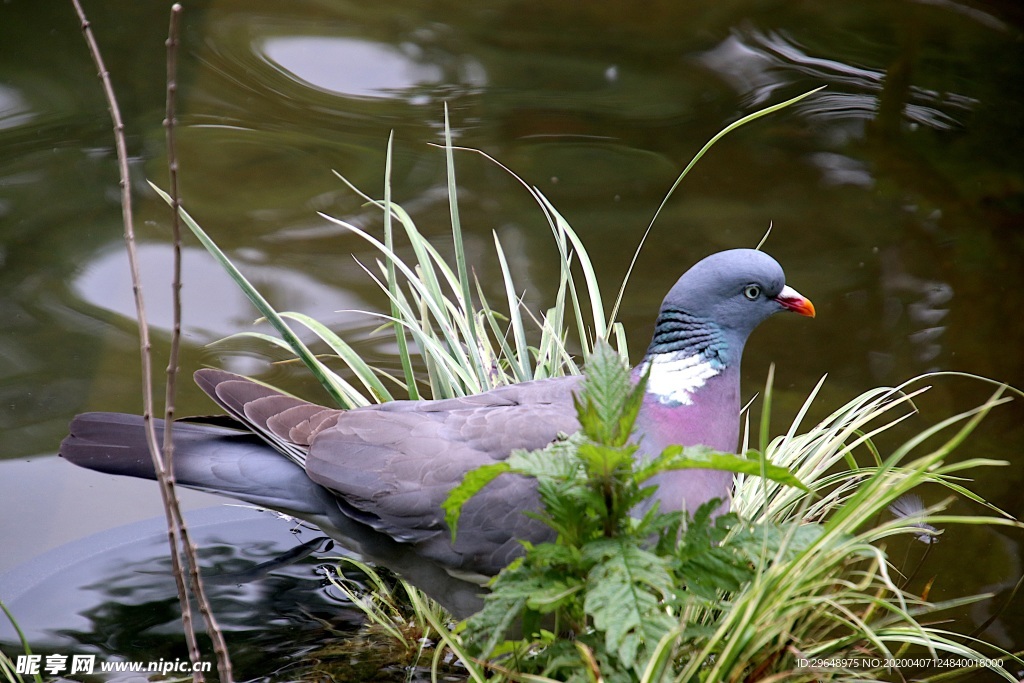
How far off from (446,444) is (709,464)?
29.1 inches

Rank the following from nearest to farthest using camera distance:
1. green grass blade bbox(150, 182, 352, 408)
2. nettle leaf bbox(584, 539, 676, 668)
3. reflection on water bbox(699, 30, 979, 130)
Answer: nettle leaf bbox(584, 539, 676, 668), green grass blade bbox(150, 182, 352, 408), reflection on water bbox(699, 30, 979, 130)

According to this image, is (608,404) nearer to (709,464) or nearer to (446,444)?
(709,464)

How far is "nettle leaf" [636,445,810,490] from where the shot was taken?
4.94ft

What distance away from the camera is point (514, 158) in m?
4.25

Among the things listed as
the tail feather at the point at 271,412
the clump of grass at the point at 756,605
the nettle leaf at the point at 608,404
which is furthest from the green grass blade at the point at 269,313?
the nettle leaf at the point at 608,404

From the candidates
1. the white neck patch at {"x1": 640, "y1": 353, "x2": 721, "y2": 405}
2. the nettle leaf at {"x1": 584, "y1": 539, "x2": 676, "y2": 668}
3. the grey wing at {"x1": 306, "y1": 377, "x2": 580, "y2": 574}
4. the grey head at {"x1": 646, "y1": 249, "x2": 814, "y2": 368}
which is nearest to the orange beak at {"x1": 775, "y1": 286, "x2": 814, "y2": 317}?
the grey head at {"x1": 646, "y1": 249, "x2": 814, "y2": 368}

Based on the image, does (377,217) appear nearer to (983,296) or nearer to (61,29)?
(61,29)

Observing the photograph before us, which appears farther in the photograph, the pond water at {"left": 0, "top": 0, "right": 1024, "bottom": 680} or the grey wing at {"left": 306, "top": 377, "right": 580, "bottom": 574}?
the pond water at {"left": 0, "top": 0, "right": 1024, "bottom": 680}

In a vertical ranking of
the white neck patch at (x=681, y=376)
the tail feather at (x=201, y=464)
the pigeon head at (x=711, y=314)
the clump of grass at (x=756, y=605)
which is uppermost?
the pigeon head at (x=711, y=314)

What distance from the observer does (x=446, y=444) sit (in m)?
2.12

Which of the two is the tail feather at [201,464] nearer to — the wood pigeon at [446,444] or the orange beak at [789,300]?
the wood pigeon at [446,444]

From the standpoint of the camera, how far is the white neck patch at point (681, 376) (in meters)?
2.10

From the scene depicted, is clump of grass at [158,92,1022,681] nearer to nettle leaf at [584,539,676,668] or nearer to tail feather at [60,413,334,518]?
nettle leaf at [584,539,676,668]

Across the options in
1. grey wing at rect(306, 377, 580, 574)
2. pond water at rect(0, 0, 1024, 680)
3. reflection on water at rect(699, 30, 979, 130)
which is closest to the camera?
grey wing at rect(306, 377, 580, 574)
